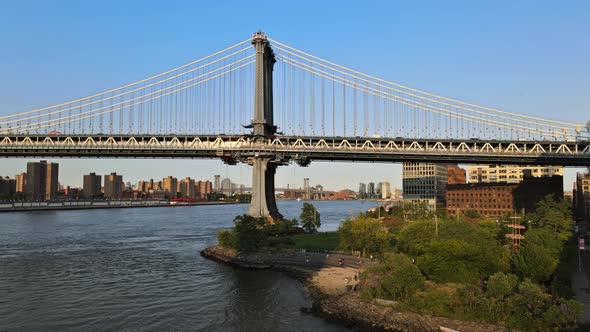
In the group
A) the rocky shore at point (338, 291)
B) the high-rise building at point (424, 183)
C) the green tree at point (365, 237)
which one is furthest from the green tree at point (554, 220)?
the high-rise building at point (424, 183)

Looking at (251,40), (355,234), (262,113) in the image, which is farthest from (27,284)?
(251,40)

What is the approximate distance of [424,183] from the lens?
12756 cm

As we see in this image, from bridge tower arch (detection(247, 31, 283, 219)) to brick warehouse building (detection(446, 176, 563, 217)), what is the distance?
40517mm

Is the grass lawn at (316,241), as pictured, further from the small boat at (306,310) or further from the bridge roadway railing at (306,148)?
the small boat at (306,310)

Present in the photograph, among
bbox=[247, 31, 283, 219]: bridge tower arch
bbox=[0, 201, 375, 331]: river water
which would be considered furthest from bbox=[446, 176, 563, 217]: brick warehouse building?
bbox=[0, 201, 375, 331]: river water

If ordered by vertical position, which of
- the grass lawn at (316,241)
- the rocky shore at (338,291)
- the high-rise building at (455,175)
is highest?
the high-rise building at (455,175)

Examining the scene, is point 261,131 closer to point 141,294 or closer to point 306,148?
point 306,148

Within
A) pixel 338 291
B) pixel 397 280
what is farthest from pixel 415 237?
pixel 397 280

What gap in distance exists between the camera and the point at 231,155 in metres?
69.4

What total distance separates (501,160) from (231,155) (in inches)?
1620

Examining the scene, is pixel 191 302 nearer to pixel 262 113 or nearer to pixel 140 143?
pixel 262 113

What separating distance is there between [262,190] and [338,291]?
32541 mm

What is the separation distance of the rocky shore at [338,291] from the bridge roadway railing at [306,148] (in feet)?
60.8

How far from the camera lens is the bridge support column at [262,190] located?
218 ft
